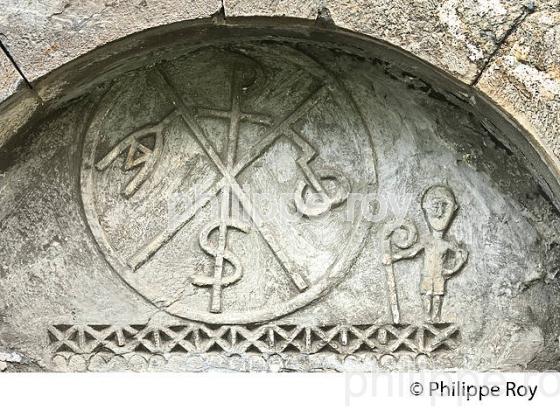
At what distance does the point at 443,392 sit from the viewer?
Answer: 377 centimetres

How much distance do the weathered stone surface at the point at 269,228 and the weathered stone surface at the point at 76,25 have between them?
30cm

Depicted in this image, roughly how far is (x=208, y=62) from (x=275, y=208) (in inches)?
21.8

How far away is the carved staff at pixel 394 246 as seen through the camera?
4203 millimetres

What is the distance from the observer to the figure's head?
421 centimetres

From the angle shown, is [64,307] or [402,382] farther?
[64,307]

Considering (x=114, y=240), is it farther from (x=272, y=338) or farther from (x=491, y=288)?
(x=491, y=288)

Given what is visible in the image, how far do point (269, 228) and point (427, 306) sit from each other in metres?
0.60

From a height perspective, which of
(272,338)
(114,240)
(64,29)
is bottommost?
(272,338)

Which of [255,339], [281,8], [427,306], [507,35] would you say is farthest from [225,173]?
[507,35]

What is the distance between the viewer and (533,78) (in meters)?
3.82

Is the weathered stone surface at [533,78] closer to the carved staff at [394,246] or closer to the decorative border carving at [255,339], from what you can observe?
the carved staff at [394,246]

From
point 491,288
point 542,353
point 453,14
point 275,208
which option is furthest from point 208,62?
point 542,353

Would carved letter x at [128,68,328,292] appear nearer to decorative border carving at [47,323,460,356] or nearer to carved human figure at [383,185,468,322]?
decorative border carving at [47,323,460,356]

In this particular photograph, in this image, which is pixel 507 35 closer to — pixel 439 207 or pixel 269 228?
pixel 439 207
